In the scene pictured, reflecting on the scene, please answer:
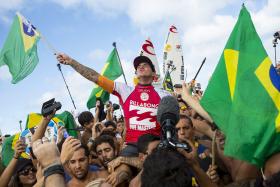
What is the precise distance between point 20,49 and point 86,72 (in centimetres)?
224

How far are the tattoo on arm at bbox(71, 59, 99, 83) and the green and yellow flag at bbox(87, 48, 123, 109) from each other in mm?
4236

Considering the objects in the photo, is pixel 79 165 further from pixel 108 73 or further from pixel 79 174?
pixel 108 73

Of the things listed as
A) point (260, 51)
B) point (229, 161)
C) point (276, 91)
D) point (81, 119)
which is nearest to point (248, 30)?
point (260, 51)

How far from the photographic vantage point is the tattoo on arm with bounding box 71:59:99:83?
5.20m

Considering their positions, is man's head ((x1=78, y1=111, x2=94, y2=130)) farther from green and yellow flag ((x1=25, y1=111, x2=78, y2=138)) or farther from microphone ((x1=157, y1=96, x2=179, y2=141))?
microphone ((x1=157, y1=96, x2=179, y2=141))

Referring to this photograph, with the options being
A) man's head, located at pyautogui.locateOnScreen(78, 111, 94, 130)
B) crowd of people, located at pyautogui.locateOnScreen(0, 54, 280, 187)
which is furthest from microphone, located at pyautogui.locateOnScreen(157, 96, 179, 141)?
man's head, located at pyautogui.locateOnScreen(78, 111, 94, 130)

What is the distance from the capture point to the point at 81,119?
7.02 metres

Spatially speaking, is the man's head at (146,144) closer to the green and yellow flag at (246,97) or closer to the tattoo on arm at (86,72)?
the green and yellow flag at (246,97)

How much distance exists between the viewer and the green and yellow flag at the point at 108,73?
983 centimetres

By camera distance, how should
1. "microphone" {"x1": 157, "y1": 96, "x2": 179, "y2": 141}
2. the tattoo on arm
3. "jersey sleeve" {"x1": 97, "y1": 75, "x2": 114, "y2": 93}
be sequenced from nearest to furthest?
"microphone" {"x1": 157, "y1": 96, "x2": 179, "y2": 141} < "jersey sleeve" {"x1": 97, "y1": 75, "x2": 114, "y2": 93} < the tattoo on arm

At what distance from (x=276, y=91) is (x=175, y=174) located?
1.08 meters

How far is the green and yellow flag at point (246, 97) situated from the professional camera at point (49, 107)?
180 cm

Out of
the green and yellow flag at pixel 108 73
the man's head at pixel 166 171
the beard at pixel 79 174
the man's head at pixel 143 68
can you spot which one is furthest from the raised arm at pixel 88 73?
the green and yellow flag at pixel 108 73

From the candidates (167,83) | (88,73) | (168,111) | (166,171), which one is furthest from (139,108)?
(167,83)
